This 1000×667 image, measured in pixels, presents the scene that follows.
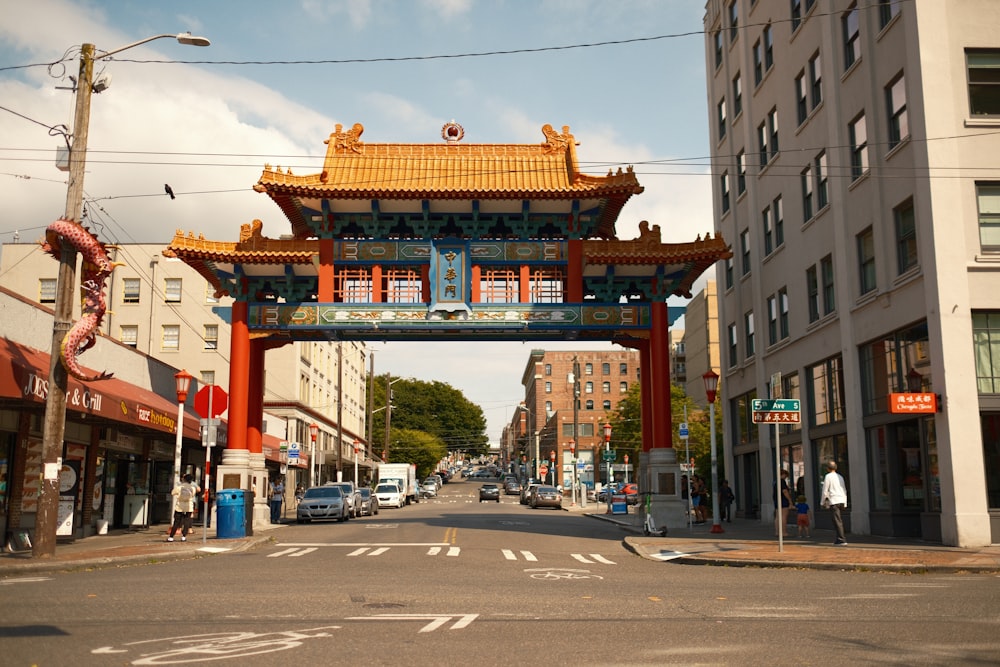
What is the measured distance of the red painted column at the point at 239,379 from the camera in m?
30.6

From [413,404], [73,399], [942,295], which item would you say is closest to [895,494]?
[942,295]

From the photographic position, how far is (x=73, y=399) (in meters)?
20.6

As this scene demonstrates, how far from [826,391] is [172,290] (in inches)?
1741

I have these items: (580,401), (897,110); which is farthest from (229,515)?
(580,401)

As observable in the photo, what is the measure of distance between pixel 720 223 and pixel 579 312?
11.7 meters

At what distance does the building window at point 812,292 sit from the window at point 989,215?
27.1 ft

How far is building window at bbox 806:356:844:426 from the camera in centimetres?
2733

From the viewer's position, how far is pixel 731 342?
39188 mm

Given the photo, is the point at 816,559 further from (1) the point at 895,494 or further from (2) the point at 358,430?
(2) the point at 358,430

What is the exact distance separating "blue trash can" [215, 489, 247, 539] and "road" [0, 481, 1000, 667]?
6510 mm

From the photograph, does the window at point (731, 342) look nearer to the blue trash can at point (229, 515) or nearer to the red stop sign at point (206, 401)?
the red stop sign at point (206, 401)

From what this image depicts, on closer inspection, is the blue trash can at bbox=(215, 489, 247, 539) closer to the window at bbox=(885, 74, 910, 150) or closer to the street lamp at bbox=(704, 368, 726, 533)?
the street lamp at bbox=(704, 368, 726, 533)

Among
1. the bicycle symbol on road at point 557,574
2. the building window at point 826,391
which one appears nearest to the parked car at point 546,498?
the building window at point 826,391

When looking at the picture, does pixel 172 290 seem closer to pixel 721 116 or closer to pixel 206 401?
pixel 206 401
